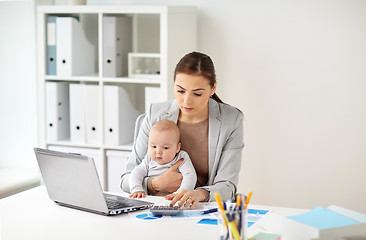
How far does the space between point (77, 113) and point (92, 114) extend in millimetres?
113

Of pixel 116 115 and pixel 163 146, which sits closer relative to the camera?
pixel 163 146

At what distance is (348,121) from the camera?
11.0 ft

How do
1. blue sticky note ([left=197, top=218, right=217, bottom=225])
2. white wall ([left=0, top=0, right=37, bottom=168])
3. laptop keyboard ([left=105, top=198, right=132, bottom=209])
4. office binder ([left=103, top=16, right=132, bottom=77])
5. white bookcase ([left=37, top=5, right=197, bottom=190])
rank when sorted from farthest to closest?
white wall ([left=0, top=0, right=37, bottom=168]) → office binder ([left=103, top=16, right=132, bottom=77]) → white bookcase ([left=37, top=5, right=197, bottom=190]) → laptop keyboard ([left=105, top=198, right=132, bottom=209]) → blue sticky note ([left=197, top=218, right=217, bottom=225])

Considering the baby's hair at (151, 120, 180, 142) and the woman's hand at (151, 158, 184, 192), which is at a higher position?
the baby's hair at (151, 120, 180, 142)

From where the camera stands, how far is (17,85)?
13.0ft

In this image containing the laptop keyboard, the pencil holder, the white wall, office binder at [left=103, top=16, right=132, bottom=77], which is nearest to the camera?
the pencil holder

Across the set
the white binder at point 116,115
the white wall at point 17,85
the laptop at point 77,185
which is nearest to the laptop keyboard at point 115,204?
the laptop at point 77,185

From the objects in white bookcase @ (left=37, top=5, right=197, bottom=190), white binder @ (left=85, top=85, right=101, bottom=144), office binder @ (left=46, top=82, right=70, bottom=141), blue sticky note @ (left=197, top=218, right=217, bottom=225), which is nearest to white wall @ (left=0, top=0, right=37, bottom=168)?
white bookcase @ (left=37, top=5, right=197, bottom=190)

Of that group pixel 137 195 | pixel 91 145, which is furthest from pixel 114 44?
pixel 137 195

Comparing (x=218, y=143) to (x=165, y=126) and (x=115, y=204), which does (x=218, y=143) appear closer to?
(x=165, y=126)

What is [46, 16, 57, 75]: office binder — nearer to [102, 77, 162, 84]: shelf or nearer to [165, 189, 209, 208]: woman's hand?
[102, 77, 162, 84]: shelf

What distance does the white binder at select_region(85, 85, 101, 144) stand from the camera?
3.55m

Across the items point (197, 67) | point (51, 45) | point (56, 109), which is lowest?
point (56, 109)

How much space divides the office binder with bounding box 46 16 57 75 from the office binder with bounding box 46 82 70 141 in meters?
0.10
